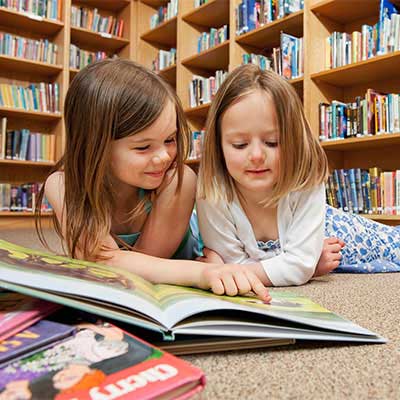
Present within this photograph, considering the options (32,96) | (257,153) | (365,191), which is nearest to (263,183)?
(257,153)

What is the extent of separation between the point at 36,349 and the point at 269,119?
0.66 m

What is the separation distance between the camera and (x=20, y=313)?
1.33 ft

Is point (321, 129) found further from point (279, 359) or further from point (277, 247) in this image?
point (279, 359)

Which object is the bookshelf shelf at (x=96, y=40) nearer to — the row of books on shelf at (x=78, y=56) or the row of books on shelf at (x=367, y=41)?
the row of books on shelf at (x=78, y=56)

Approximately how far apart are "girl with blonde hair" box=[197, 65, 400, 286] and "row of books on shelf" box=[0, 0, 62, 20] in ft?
10.2

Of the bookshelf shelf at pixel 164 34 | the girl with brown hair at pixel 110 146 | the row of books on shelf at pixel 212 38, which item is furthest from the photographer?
the bookshelf shelf at pixel 164 34

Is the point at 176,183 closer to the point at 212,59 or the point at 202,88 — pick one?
the point at 202,88

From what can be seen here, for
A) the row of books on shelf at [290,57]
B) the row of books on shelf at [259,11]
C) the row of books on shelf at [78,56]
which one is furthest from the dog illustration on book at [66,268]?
the row of books on shelf at [78,56]

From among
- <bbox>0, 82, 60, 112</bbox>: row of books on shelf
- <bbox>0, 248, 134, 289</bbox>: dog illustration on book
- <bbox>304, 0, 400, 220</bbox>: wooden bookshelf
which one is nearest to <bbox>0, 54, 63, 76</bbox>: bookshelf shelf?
<bbox>0, 82, 60, 112</bbox>: row of books on shelf

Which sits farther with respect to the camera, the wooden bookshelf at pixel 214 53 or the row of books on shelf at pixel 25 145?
the row of books on shelf at pixel 25 145

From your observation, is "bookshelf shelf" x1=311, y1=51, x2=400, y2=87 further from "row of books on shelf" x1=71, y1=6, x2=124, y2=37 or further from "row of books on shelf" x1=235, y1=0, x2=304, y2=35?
"row of books on shelf" x1=71, y1=6, x2=124, y2=37

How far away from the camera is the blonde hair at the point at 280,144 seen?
0.89m

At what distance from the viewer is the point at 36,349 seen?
35cm

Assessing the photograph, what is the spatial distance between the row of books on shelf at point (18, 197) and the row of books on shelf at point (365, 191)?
7.51ft
